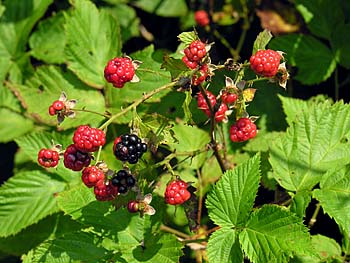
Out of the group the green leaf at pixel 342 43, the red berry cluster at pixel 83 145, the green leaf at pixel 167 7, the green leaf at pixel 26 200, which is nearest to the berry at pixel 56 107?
the red berry cluster at pixel 83 145

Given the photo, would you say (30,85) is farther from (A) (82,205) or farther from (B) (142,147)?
(B) (142,147)

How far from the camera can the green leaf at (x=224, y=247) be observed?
238 centimetres

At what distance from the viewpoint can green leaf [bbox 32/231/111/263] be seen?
8.30 feet

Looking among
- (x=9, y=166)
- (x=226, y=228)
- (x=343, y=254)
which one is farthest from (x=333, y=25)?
(x=9, y=166)

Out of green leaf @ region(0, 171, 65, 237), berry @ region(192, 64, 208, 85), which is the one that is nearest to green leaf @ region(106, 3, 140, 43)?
green leaf @ region(0, 171, 65, 237)

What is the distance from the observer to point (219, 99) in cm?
233

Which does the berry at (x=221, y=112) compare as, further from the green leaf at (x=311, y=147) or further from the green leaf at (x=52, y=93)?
the green leaf at (x=52, y=93)

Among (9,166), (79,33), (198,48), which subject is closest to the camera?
(198,48)

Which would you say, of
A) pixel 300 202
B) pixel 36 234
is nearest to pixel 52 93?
pixel 36 234

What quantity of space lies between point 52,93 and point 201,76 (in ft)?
4.82

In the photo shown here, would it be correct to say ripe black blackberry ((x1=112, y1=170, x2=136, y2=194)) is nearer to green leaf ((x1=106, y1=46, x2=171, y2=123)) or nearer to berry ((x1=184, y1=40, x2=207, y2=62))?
berry ((x1=184, y1=40, x2=207, y2=62))

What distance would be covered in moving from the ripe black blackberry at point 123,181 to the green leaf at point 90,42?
1.20m

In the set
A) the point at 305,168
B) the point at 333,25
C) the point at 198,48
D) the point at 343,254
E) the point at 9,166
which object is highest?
the point at 198,48

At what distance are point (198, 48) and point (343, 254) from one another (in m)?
1.65
